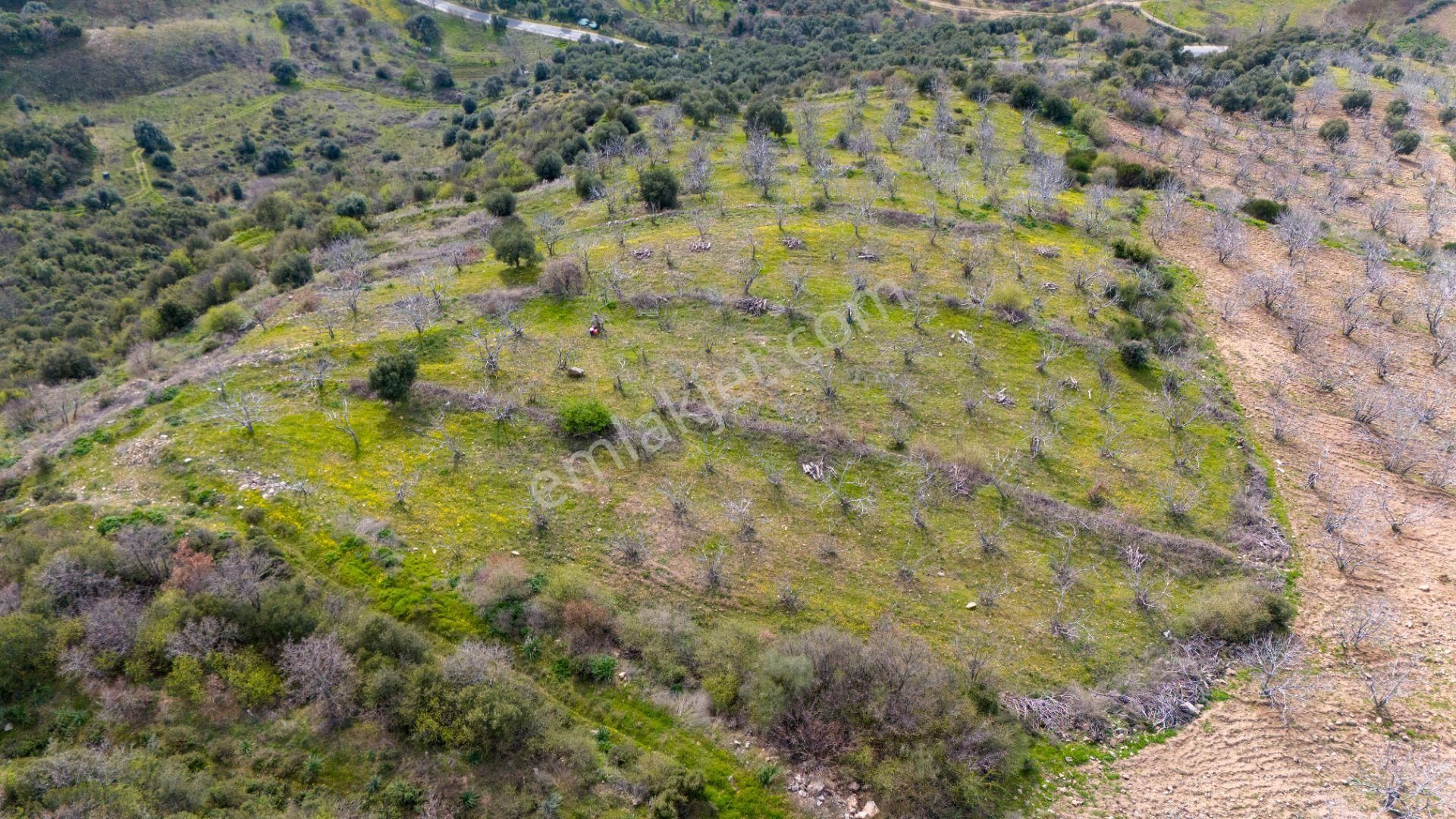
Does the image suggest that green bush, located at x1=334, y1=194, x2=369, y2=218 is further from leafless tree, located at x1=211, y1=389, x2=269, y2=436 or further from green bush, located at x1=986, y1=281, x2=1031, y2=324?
green bush, located at x1=986, y1=281, x2=1031, y2=324

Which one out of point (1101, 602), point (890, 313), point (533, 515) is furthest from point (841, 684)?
point (890, 313)

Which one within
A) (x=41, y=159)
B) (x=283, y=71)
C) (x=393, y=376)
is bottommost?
(x=41, y=159)

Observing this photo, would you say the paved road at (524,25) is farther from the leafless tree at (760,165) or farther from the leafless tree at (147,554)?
the leafless tree at (147,554)

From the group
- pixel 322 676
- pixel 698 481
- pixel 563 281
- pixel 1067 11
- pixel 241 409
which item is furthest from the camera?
pixel 1067 11

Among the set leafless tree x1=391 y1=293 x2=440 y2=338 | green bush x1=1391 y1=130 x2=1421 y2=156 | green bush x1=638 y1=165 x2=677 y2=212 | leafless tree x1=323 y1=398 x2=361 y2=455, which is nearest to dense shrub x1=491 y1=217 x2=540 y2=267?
leafless tree x1=391 y1=293 x2=440 y2=338

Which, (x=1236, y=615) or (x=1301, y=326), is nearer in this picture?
(x=1236, y=615)

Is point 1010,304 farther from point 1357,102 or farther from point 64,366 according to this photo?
point 1357,102

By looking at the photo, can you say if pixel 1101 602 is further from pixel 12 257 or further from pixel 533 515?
pixel 12 257

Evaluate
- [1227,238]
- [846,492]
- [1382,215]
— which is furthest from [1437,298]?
[846,492]

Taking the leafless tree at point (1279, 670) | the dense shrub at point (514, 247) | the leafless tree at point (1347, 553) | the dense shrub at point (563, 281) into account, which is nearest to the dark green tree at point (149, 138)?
the dense shrub at point (514, 247)
